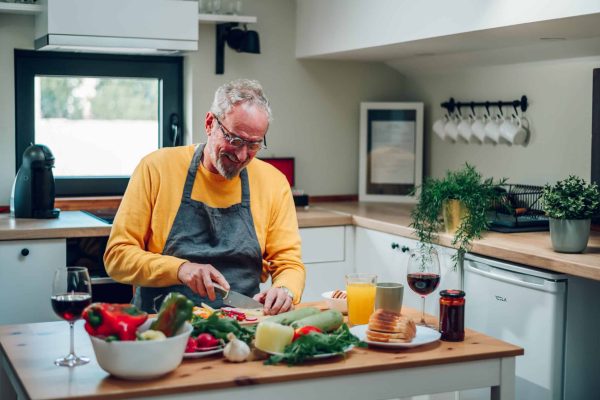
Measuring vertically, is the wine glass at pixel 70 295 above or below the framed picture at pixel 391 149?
below

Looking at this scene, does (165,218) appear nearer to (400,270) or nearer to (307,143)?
(400,270)

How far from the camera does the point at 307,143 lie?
16.2 feet

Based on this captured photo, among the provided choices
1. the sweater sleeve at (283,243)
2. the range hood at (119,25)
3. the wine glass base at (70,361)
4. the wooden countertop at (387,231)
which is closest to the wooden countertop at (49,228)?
A: the wooden countertop at (387,231)

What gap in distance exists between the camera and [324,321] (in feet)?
6.98

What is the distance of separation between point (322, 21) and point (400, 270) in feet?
4.68

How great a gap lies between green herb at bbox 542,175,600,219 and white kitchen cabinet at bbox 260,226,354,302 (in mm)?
1416

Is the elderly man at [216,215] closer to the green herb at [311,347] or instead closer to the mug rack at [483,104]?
the green herb at [311,347]

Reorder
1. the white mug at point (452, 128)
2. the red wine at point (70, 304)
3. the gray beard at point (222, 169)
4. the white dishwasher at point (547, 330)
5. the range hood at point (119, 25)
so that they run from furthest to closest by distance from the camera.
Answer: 1. the white mug at point (452, 128)
2. the range hood at point (119, 25)
3. the white dishwasher at point (547, 330)
4. the gray beard at point (222, 169)
5. the red wine at point (70, 304)

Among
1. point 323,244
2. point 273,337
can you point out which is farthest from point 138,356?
point 323,244

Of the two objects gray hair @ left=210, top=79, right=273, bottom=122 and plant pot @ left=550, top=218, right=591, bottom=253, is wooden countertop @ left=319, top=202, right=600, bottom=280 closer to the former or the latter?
plant pot @ left=550, top=218, right=591, bottom=253

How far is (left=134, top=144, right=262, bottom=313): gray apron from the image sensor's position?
277 centimetres

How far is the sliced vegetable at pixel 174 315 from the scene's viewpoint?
1.86 meters

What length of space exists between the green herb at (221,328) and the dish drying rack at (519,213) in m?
1.73

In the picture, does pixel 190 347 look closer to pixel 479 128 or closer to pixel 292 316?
pixel 292 316
